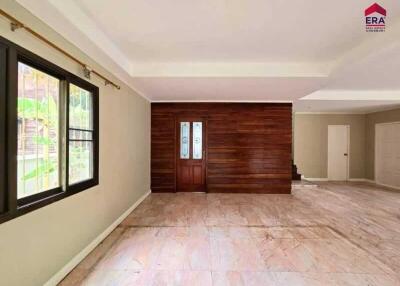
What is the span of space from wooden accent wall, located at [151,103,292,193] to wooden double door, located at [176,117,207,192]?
0.14 metres

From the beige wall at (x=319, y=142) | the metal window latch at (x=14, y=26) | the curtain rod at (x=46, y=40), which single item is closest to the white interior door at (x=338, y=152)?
the beige wall at (x=319, y=142)

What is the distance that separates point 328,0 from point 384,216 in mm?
3955

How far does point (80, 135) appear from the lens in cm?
271

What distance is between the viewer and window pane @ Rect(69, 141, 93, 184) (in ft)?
8.39

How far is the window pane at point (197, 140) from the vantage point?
6020 mm

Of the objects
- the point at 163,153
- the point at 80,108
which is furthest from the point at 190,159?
the point at 80,108

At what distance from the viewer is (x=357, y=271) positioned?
2.38 metres

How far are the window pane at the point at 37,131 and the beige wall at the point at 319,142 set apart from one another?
7446 mm

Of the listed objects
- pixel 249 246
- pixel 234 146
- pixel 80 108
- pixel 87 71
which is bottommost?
pixel 249 246

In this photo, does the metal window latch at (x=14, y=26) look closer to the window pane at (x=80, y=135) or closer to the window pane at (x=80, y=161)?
the window pane at (x=80, y=135)

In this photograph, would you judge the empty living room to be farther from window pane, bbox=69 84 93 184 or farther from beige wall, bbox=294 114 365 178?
beige wall, bbox=294 114 365 178

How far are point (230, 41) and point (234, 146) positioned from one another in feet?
11.2

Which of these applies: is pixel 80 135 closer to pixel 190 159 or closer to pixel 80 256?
pixel 80 256

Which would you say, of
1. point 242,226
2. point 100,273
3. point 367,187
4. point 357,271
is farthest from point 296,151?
point 100,273
